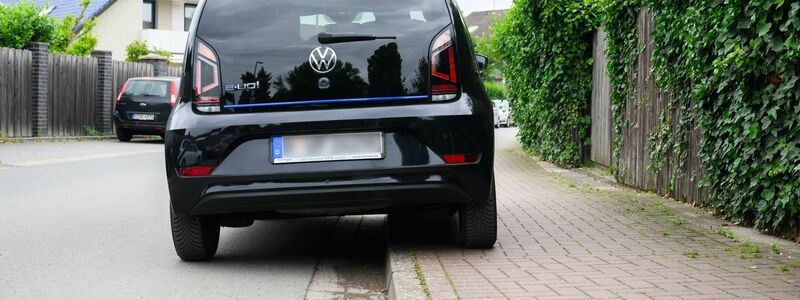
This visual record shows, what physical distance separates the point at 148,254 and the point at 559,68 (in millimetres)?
8094

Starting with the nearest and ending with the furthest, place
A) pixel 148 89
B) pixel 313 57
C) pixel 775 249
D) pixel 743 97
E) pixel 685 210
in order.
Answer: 1. pixel 313 57
2. pixel 775 249
3. pixel 743 97
4. pixel 685 210
5. pixel 148 89

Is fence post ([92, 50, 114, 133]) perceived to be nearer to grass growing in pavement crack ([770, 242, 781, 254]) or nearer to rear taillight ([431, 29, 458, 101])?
rear taillight ([431, 29, 458, 101])

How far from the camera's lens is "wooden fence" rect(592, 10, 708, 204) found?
7988 mm

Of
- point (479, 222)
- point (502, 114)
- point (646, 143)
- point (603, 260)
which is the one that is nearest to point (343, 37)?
point (479, 222)

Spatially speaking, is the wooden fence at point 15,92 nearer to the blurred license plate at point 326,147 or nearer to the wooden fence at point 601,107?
the wooden fence at point 601,107

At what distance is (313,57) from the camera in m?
5.38

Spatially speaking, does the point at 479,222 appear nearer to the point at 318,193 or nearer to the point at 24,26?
the point at 318,193

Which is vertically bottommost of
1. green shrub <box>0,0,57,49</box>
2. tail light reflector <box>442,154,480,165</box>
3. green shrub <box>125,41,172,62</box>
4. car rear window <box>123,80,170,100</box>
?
tail light reflector <box>442,154,480,165</box>

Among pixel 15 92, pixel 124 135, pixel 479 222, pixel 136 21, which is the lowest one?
pixel 479 222

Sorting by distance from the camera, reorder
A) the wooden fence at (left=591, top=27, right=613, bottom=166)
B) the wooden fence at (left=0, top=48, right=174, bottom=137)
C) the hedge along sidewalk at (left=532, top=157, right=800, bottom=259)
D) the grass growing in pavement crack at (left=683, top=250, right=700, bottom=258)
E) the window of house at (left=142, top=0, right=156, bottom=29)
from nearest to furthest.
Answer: the grass growing in pavement crack at (left=683, top=250, right=700, bottom=258) < the hedge along sidewalk at (left=532, top=157, right=800, bottom=259) < the wooden fence at (left=591, top=27, right=613, bottom=166) < the wooden fence at (left=0, top=48, right=174, bottom=137) < the window of house at (left=142, top=0, right=156, bottom=29)

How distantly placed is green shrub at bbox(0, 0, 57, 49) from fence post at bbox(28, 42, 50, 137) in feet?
2.50

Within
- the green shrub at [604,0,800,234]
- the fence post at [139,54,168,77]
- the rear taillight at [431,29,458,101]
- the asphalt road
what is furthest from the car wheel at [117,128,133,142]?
the rear taillight at [431,29,458,101]

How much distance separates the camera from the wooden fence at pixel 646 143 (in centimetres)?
799

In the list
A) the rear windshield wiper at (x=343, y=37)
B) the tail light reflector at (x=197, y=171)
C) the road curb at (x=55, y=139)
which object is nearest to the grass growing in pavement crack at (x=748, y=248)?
the rear windshield wiper at (x=343, y=37)
